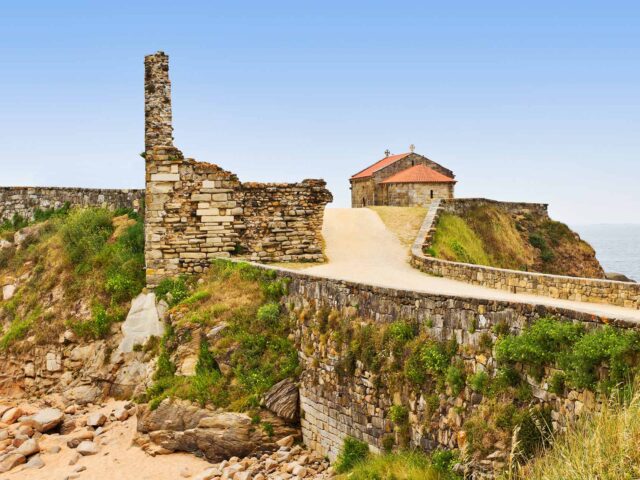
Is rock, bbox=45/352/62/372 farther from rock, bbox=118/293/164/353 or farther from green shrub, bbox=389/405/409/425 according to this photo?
green shrub, bbox=389/405/409/425

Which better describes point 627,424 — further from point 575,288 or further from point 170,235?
point 170,235

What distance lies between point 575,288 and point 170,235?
10519mm

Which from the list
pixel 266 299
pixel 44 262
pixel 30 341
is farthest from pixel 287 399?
pixel 44 262

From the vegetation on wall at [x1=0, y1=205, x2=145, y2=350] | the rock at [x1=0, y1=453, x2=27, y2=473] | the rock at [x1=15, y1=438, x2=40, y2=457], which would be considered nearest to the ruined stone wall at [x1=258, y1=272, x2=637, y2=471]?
the rock at [x1=15, y1=438, x2=40, y2=457]

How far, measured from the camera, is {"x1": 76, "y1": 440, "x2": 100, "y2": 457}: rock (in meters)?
15.0

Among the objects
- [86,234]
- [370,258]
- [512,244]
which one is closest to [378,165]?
[512,244]

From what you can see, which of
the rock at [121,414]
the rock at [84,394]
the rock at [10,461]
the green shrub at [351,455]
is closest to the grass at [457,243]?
the rock at [84,394]

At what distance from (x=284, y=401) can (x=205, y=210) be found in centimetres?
739

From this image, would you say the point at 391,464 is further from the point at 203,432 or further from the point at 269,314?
the point at 269,314

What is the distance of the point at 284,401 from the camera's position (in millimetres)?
13625

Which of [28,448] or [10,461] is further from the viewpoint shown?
[28,448]

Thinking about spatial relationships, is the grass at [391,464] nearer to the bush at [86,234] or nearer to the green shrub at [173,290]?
the green shrub at [173,290]

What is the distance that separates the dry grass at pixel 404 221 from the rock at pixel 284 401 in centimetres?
1334

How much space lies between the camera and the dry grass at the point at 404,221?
27.7 meters
